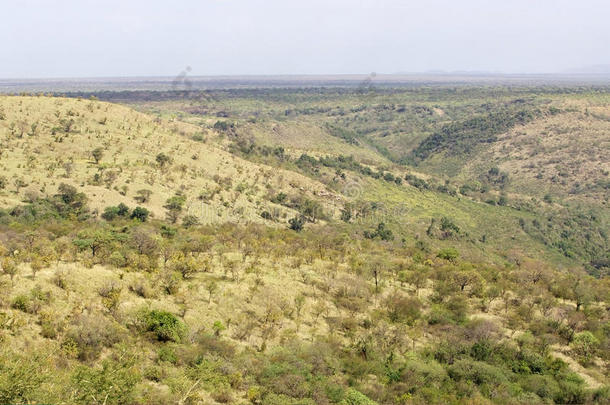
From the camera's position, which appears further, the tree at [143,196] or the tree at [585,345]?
the tree at [143,196]

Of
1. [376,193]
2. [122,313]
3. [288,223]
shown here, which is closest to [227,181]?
[288,223]

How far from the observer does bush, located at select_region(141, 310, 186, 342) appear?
1700 centimetres

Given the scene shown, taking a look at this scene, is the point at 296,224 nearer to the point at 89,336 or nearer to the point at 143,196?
the point at 143,196

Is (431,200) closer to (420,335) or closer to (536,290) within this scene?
(536,290)

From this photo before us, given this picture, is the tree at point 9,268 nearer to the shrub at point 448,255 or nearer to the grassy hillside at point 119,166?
the grassy hillside at point 119,166

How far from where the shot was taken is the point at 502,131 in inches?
5305

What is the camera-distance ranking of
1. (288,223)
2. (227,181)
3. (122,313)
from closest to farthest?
(122,313) < (288,223) < (227,181)

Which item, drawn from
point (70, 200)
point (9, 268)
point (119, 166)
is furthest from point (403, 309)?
point (119, 166)

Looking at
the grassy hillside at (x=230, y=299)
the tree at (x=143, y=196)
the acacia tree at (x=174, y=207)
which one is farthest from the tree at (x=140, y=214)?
the tree at (x=143, y=196)

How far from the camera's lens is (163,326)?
56.1 feet

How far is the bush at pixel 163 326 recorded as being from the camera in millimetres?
17000

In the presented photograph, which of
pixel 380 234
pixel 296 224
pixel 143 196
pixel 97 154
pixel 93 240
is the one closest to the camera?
pixel 93 240

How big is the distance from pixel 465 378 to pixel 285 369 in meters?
8.01

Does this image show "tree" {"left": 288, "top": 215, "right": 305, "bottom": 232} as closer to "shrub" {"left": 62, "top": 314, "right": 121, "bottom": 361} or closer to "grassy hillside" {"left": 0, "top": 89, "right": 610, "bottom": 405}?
"grassy hillside" {"left": 0, "top": 89, "right": 610, "bottom": 405}
